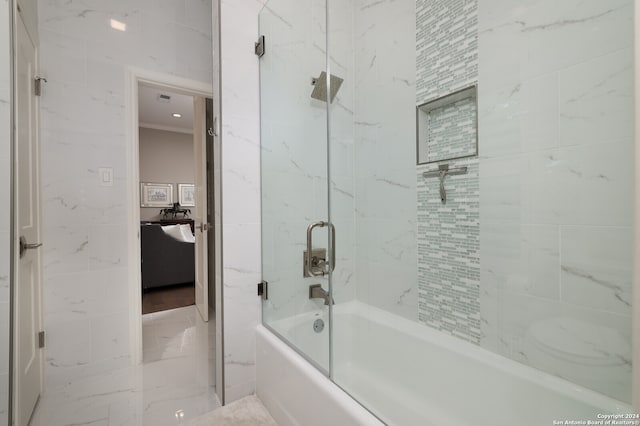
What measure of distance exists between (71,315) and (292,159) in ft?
5.73

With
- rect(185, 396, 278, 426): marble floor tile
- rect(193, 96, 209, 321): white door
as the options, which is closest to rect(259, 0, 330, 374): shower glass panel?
rect(185, 396, 278, 426): marble floor tile

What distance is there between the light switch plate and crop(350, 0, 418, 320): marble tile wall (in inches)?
67.1

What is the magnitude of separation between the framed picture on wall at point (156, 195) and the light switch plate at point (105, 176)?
408 cm

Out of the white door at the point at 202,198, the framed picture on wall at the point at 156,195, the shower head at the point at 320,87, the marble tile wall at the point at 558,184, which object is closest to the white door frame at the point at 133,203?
the white door at the point at 202,198

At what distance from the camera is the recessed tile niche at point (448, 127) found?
59.6 inches

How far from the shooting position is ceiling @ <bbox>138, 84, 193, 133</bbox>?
427 cm

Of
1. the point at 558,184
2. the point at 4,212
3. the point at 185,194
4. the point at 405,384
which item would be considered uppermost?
the point at 185,194

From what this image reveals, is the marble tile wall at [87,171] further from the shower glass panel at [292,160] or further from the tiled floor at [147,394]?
the shower glass panel at [292,160]

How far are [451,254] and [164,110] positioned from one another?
199 inches

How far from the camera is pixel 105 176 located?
2.00m

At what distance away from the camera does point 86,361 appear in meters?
1.91

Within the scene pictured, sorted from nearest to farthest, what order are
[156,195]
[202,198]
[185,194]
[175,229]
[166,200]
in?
[202,198]
[175,229]
[156,195]
[166,200]
[185,194]

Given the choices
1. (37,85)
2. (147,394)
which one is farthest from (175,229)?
(147,394)

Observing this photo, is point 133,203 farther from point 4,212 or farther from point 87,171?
point 4,212
